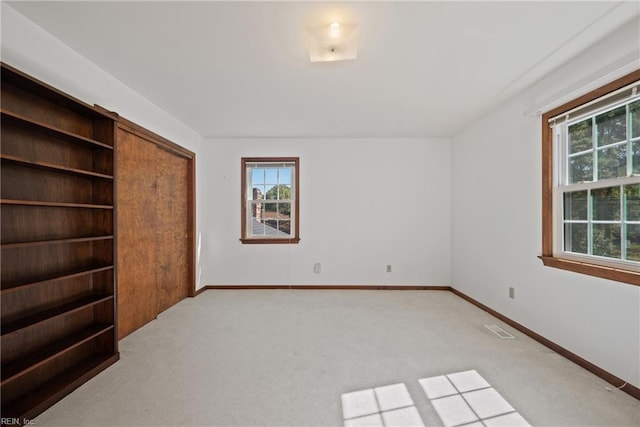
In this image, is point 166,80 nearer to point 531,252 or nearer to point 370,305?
point 370,305

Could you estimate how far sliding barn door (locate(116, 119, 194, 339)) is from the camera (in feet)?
8.37

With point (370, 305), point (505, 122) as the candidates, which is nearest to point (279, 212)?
point (370, 305)

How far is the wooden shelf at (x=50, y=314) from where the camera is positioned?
1.47m

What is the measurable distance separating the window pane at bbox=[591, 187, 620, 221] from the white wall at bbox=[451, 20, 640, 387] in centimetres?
43

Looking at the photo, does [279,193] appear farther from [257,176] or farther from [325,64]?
[325,64]

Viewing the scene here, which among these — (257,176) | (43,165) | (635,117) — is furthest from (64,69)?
(635,117)

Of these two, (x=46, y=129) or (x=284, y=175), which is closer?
(x=46, y=129)

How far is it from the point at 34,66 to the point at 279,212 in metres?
2.95

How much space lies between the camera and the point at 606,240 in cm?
197

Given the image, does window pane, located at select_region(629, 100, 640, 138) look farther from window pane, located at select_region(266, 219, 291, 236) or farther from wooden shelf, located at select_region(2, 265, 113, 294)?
wooden shelf, located at select_region(2, 265, 113, 294)

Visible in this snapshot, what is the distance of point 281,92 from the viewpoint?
2590mm

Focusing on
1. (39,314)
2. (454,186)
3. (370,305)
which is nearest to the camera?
(39,314)

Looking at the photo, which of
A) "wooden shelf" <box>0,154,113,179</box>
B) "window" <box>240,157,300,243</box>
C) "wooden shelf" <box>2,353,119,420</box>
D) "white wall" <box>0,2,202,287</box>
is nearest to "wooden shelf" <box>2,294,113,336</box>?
"wooden shelf" <box>2,353,119,420</box>

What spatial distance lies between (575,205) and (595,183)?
0.81 feet
